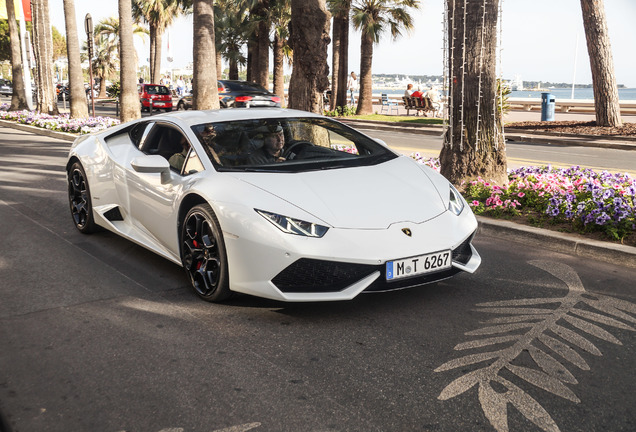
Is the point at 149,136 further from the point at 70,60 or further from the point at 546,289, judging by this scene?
the point at 70,60

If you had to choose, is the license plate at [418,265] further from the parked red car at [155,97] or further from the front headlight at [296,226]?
the parked red car at [155,97]

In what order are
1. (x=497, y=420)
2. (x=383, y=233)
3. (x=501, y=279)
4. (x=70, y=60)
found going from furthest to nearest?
(x=70, y=60)
(x=501, y=279)
(x=383, y=233)
(x=497, y=420)

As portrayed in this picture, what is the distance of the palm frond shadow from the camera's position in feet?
10.4

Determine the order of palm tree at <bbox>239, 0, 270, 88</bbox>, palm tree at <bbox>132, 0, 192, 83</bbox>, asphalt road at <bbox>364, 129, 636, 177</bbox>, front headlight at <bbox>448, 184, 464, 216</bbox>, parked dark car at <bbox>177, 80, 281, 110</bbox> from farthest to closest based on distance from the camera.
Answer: palm tree at <bbox>132, 0, 192, 83</bbox> < palm tree at <bbox>239, 0, 270, 88</bbox> < parked dark car at <bbox>177, 80, 281, 110</bbox> < asphalt road at <bbox>364, 129, 636, 177</bbox> < front headlight at <bbox>448, 184, 464, 216</bbox>

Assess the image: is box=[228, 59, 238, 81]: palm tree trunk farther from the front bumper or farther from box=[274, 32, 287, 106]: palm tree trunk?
the front bumper

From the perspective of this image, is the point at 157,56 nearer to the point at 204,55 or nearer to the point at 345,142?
the point at 204,55

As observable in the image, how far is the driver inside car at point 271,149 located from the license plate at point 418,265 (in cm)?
134


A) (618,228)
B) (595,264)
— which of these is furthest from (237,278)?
(618,228)

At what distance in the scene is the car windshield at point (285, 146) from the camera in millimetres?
4832

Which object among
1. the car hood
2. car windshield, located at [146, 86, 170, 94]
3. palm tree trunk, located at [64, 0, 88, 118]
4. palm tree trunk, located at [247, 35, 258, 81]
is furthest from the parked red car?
the car hood

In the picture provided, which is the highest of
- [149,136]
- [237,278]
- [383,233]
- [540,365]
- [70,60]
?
[70,60]

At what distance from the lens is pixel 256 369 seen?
354 cm

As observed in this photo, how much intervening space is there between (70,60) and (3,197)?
13.3 meters

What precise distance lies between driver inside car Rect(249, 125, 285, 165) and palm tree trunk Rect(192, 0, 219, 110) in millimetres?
11432
